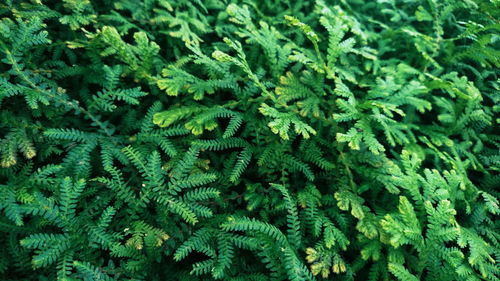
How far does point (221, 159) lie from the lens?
8.89ft

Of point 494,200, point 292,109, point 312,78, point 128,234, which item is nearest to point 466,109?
point 494,200

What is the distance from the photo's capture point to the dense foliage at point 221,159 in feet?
7.25

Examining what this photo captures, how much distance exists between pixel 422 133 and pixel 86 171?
295 centimetres

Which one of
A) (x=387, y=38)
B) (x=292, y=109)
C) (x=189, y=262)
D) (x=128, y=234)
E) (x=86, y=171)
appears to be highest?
(x=387, y=38)

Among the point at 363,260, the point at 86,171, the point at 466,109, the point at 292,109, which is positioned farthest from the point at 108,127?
the point at 466,109

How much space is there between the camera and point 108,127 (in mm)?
2695

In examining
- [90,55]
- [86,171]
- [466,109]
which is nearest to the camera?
[86,171]

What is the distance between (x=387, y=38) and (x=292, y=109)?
153 centimetres

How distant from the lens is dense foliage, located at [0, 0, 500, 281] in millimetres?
2209

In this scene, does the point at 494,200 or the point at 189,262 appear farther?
the point at 494,200

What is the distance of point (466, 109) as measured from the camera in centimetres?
299

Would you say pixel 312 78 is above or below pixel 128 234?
above

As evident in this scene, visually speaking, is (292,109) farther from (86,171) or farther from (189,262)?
(86,171)

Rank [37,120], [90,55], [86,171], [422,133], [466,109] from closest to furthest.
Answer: [86,171] < [37,120] < [90,55] < [466,109] < [422,133]
